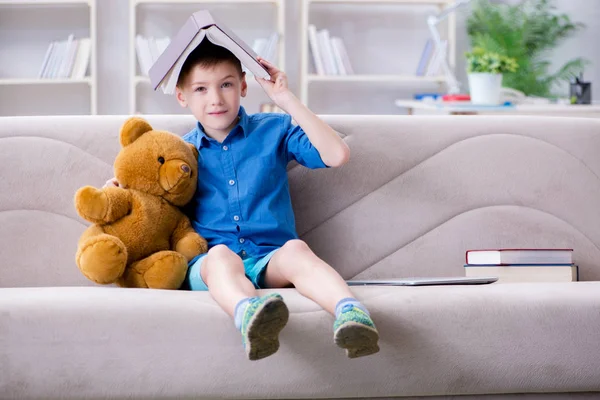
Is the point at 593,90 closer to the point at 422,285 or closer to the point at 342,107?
the point at 342,107

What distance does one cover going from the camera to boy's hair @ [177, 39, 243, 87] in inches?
80.1

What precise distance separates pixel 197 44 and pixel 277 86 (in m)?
0.21

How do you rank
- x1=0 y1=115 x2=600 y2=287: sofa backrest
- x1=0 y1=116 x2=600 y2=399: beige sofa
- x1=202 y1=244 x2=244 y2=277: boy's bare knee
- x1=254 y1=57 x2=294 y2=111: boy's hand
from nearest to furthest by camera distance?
1. x1=0 y1=116 x2=600 y2=399: beige sofa
2. x1=202 y1=244 x2=244 y2=277: boy's bare knee
3. x1=254 y1=57 x2=294 y2=111: boy's hand
4. x1=0 y1=115 x2=600 y2=287: sofa backrest

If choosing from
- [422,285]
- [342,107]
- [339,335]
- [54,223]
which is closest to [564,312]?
[422,285]

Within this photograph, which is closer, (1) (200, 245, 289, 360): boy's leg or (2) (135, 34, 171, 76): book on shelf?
(1) (200, 245, 289, 360): boy's leg

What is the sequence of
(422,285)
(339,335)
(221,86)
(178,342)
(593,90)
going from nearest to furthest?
(339,335) → (178,342) → (422,285) → (221,86) → (593,90)

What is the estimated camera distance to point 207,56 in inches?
80.3

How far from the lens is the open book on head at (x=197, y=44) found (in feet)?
6.33

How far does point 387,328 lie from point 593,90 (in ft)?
14.2

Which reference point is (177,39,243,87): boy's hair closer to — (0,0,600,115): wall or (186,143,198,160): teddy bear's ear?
(186,143,198,160): teddy bear's ear

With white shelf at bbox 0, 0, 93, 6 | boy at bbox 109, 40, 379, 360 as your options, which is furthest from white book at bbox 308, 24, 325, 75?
boy at bbox 109, 40, 379, 360

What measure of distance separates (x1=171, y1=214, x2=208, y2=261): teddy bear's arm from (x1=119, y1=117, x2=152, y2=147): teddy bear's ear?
22 centimetres

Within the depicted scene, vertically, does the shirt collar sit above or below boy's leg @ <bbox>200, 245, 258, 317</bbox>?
above

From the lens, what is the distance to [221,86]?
205 cm
